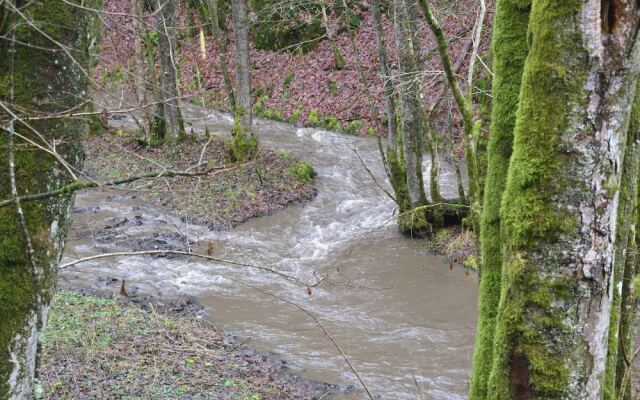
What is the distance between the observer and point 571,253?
2.09 meters

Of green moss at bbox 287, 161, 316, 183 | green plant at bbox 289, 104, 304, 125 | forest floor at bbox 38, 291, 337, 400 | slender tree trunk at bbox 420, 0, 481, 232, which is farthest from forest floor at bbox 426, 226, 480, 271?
green plant at bbox 289, 104, 304, 125

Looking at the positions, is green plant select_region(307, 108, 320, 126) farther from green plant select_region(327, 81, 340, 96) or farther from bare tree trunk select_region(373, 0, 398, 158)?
bare tree trunk select_region(373, 0, 398, 158)

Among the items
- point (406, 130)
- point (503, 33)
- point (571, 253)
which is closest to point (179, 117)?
point (406, 130)

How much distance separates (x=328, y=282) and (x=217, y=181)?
5750 mm

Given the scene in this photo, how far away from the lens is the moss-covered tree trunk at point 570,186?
6.67 ft

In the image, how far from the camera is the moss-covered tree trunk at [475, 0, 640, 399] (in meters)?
2.03

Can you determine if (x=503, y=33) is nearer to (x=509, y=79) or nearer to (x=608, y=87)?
(x=509, y=79)

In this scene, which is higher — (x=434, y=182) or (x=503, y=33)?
(x=503, y=33)

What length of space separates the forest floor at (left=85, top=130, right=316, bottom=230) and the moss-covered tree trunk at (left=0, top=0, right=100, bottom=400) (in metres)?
9.26

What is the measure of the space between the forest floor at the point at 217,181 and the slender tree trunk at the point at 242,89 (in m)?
0.52

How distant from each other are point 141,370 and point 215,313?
2.45 meters

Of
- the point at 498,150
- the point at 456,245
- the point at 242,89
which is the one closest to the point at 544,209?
the point at 498,150

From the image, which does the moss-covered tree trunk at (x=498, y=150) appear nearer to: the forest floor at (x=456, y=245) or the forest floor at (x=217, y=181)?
the forest floor at (x=456, y=245)

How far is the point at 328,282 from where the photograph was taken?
981cm
